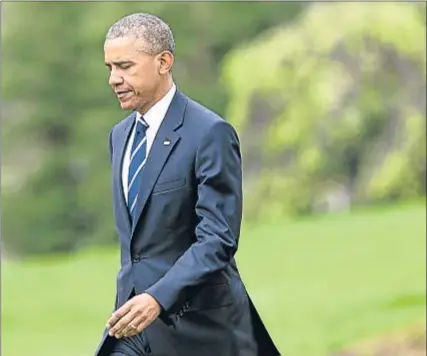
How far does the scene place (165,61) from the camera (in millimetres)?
4336

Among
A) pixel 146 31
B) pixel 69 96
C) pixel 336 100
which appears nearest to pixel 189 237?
pixel 146 31

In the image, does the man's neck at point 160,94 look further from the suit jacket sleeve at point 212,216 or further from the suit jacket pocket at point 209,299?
the suit jacket pocket at point 209,299

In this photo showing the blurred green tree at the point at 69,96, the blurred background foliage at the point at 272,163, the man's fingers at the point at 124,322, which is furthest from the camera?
the blurred green tree at the point at 69,96

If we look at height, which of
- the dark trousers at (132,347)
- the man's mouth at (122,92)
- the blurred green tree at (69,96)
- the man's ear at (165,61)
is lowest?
the dark trousers at (132,347)

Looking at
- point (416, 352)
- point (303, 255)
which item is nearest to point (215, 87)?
point (303, 255)

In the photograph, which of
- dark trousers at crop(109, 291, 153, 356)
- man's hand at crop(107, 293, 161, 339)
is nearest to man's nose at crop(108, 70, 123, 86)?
man's hand at crop(107, 293, 161, 339)

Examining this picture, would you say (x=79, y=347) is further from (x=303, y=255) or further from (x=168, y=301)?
(x=168, y=301)

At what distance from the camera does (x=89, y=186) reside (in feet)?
122

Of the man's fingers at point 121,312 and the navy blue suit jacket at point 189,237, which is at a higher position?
the navy blue suit jacket at point 189,237

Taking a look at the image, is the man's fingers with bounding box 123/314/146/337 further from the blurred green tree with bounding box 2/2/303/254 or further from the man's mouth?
the blurred green tree with bounding box 2/2/303/254

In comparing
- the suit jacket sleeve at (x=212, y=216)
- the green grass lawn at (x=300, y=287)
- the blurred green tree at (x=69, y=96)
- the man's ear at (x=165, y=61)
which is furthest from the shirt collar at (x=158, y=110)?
the blurred green tree at (x=69, y=96)

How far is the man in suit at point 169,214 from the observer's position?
4176 mm

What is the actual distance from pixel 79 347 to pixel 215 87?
2394 centimetres

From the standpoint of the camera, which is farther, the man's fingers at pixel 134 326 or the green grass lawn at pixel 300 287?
the green grass lawn at pixel 300 287
